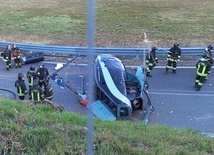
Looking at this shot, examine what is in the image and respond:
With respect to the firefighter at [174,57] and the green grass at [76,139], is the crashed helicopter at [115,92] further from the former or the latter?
the green grass at [76,139]

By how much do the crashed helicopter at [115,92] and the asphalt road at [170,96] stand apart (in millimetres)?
326

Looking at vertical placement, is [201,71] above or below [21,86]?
above

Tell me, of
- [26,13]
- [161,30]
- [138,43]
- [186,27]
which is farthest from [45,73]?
[26,13]

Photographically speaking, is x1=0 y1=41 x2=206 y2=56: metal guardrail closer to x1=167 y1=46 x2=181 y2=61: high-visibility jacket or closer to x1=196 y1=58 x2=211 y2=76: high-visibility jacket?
x1=167 y1=46 x2=181 y2=61: high-visibility jacket

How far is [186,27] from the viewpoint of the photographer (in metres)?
20.1

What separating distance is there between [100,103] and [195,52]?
238 inches

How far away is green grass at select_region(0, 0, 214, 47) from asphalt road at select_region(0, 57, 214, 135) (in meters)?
3.85

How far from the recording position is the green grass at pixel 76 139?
214 inches

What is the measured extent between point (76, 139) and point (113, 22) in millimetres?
15973

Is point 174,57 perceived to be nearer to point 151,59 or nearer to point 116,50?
point 151,59

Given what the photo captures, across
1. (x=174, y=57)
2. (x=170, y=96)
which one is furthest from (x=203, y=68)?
(x=174, y=57)

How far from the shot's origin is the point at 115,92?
34.6 ft

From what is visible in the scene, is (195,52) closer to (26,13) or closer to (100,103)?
(100,103)

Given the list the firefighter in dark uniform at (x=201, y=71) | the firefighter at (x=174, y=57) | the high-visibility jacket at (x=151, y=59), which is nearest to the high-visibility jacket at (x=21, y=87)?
the high-visibility jacket at (x=151, y=59)
